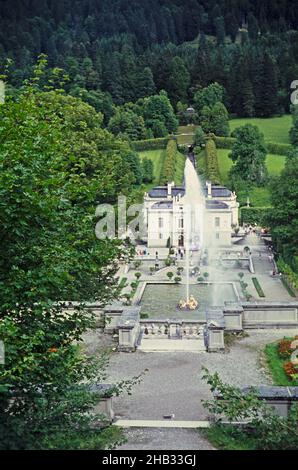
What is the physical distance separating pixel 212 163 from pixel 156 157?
10282mm

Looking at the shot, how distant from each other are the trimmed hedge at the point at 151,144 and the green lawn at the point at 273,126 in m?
9.09

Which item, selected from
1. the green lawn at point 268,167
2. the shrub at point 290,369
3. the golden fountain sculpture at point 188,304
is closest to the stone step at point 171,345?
the shrub at point 290,369

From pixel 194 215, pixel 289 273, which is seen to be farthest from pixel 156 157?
pixel 289 273

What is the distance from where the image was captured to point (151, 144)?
8856 cm

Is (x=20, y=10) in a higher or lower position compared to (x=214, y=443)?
higher

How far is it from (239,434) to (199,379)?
540 centimetres

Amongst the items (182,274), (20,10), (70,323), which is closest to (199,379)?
(70,323)

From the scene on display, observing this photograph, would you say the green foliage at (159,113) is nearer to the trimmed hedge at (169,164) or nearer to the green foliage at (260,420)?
the trimmed hedge at (169,164)

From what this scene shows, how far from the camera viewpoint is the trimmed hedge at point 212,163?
7147 cm

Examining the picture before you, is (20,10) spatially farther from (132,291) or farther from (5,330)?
(5,330)

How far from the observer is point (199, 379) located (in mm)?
22094

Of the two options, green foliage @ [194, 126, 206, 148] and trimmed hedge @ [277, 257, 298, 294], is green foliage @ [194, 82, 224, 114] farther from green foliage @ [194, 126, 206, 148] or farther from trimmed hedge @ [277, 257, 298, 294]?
trimmed hedge @ [277, 257, 298, 294]

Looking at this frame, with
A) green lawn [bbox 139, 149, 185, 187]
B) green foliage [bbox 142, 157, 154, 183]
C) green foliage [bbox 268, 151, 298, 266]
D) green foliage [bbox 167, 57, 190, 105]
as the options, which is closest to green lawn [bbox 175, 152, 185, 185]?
green lawn [bbox 139, 149, 185, 187]

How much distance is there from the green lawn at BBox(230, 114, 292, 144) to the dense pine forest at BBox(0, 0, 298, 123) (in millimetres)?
1398
